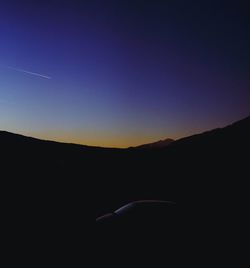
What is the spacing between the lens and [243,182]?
17672mm

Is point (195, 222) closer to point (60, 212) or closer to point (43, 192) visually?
point (60, 212)

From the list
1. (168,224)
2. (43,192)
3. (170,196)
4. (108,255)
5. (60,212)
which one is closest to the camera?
(108,255)

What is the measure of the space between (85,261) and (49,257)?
107 cm

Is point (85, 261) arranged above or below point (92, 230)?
below

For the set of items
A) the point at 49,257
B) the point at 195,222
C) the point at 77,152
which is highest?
the point at 77,152

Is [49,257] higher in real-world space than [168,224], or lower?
lower

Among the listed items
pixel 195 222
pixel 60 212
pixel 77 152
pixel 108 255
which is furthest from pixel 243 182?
pixel 77 152

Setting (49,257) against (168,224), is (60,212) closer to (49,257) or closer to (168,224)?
(49,257)

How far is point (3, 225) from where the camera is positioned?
8672 mm

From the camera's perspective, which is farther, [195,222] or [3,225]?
[3,225]

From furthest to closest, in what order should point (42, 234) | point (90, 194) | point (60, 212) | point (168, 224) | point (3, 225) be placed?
point (90, 194) < point (60, 212) < point (3, 225) < point (42, 234) < point (168, 224)

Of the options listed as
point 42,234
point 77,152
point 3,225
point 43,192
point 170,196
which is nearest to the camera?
point 42,234

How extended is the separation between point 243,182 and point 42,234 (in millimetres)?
13857

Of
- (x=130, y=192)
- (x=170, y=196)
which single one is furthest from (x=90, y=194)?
(x=170, y=196)
